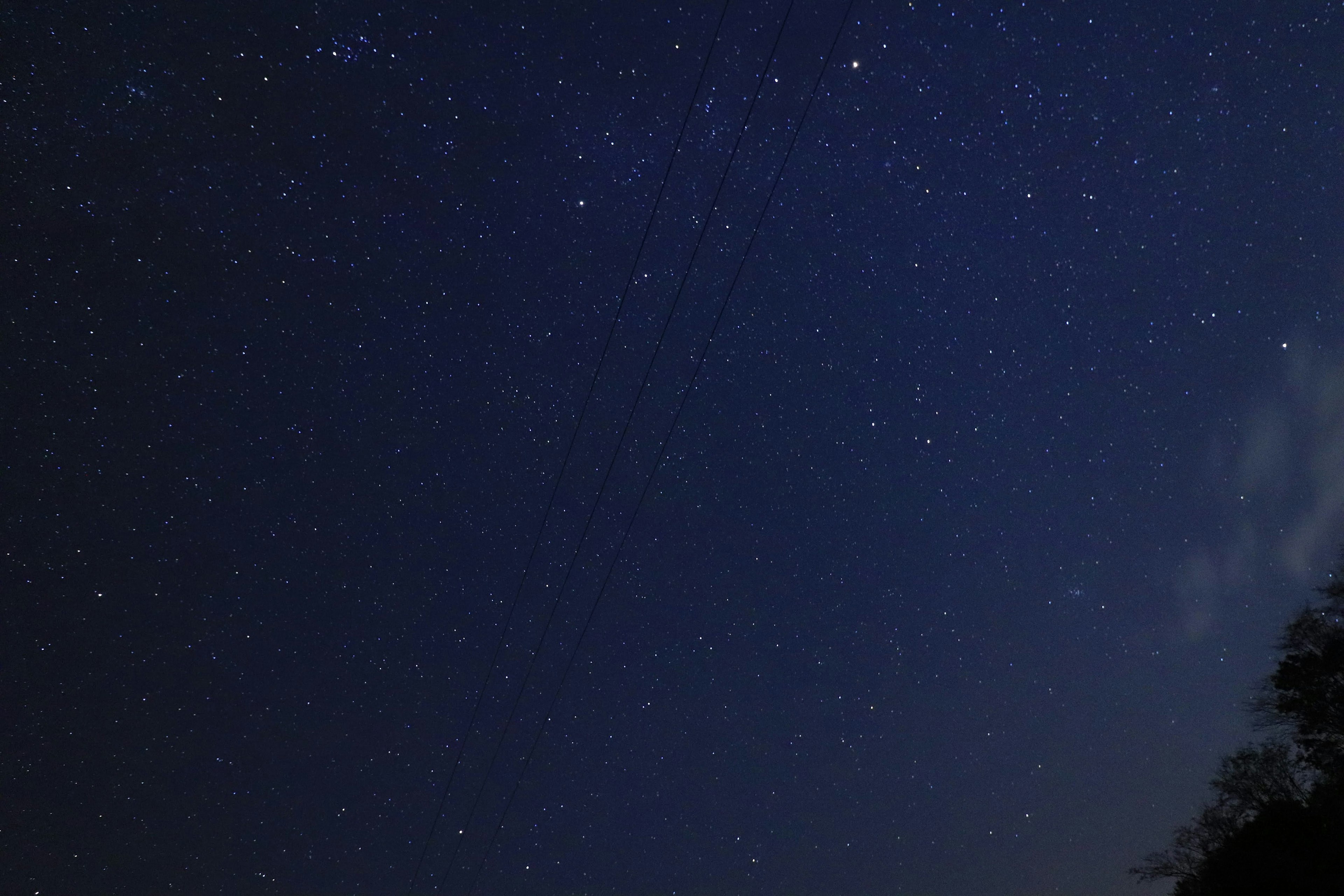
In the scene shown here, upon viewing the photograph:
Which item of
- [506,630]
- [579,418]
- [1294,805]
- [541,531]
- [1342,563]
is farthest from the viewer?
[1294,805]

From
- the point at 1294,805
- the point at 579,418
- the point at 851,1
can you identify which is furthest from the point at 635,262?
the point at 1294,805

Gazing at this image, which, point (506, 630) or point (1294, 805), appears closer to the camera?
point (506, 630)

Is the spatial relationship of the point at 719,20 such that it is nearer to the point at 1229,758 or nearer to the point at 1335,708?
the point at 1335,708

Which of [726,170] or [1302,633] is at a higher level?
[726,170]

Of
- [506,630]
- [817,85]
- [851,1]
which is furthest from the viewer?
[506,630]

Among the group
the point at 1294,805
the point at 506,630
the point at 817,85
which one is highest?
the point at 817,85

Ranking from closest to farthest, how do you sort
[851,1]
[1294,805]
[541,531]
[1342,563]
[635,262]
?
[851,1]
[635,262]
[541,531]
[1342,563]
[1294,805]

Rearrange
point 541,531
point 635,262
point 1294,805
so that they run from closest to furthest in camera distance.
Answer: point 635,262 < point 541,531 < point 1294,805

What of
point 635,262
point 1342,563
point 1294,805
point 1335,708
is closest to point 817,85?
point 635,262

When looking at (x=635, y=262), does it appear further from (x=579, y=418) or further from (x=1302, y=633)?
(x=1302, y=633)
